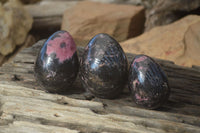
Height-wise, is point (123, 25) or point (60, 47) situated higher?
point (60, 47)

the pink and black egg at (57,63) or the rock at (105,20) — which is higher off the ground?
the pink and black egg at (57,63)

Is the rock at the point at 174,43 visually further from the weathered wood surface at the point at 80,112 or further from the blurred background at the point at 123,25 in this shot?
the weathered wood surface at the point at 80,112

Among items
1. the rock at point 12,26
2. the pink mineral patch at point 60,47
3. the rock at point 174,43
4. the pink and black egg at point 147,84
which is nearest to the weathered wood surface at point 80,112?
the pink and black egg at point 147,84

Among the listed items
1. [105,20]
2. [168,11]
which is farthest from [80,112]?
[168,11]

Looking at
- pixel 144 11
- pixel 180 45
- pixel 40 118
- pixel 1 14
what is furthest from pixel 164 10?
pixel 40 118

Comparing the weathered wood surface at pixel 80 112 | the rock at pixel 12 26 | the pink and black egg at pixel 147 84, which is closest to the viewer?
the weathered wood surface at pixel 80 112

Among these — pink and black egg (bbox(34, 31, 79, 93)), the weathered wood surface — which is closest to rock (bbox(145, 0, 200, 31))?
the weathered wood surface

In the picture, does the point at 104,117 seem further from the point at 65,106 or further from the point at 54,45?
the point at 54,45

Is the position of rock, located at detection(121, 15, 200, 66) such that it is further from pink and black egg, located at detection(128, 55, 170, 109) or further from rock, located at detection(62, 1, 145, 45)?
pink and black egg, located at detection(128, 55, 170, 109)

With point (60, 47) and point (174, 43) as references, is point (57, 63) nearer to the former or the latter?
point (60, 47)
